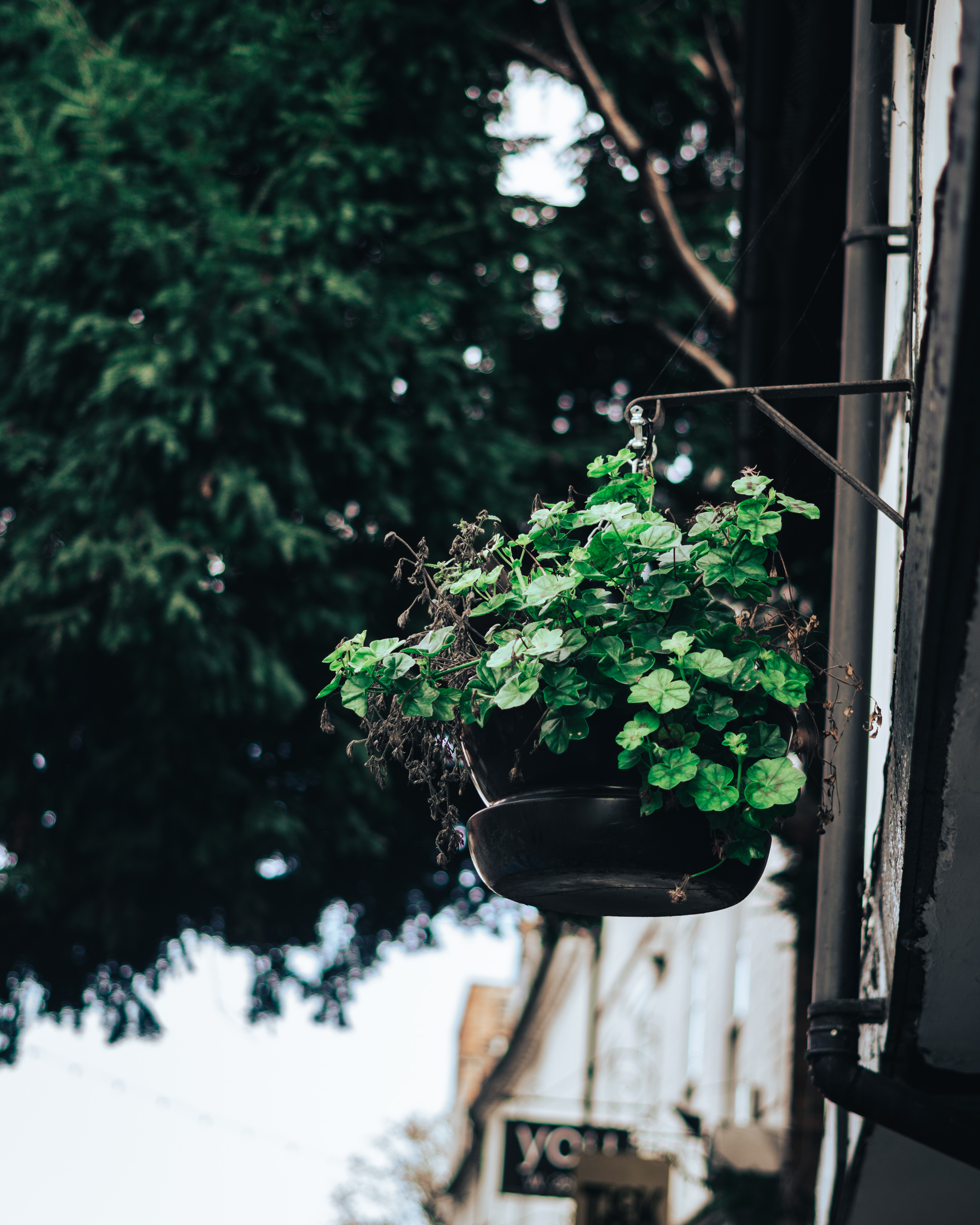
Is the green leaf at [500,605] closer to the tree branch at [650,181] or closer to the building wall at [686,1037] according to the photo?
the building wall at [686,1037]

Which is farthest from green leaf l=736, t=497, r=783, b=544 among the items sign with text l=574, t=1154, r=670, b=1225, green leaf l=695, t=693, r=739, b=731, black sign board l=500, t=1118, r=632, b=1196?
black sign board l=500, t=1118, r=632, b=1196

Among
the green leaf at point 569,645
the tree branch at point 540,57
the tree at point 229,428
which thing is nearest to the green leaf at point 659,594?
the green leaf at point 569,645

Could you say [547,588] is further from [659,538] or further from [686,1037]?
[686,1037]

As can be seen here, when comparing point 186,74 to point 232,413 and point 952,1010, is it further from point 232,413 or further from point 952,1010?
point 952,1010

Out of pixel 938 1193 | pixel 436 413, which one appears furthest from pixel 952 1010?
pixel 436 413

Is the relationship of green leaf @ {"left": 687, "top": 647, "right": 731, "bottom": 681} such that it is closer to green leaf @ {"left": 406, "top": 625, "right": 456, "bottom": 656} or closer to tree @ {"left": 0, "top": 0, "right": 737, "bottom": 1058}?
green leaf @ {"left": 406, "top": 625, "right": 456, "bottom": 656}

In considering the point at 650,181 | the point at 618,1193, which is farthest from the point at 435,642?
the point at 618,1193

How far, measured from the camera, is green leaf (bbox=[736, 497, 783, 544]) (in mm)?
1930

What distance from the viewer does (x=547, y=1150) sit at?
940cm

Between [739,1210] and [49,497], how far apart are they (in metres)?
5.10

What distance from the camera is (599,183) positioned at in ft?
24.4

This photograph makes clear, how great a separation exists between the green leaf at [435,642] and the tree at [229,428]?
3.38m

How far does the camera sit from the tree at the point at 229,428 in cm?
564

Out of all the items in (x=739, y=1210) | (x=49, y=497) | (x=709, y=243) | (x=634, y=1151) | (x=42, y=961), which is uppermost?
(x=709, y=243)
